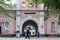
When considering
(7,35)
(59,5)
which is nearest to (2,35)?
(7,35)

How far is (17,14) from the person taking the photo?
56000mm

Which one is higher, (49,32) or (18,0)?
(18,0)

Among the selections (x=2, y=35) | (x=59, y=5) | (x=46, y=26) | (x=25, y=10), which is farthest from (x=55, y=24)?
(x=59, y=5)

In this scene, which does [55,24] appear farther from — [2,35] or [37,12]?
[2,35]

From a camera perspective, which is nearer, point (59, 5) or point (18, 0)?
point (59, 5)

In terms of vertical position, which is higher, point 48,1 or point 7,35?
point 48,1

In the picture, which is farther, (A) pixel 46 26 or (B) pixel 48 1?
(A) pixel 46 26

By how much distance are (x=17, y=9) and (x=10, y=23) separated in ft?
10.4

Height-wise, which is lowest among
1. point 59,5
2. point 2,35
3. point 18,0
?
point 2,35

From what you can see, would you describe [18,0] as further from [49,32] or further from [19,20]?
[49,32]

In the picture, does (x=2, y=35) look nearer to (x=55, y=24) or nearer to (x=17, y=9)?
(x=17, y=9)

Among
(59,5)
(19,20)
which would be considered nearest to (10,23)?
(19,20)

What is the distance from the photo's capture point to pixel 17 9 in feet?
184

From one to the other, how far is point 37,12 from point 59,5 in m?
36.4
